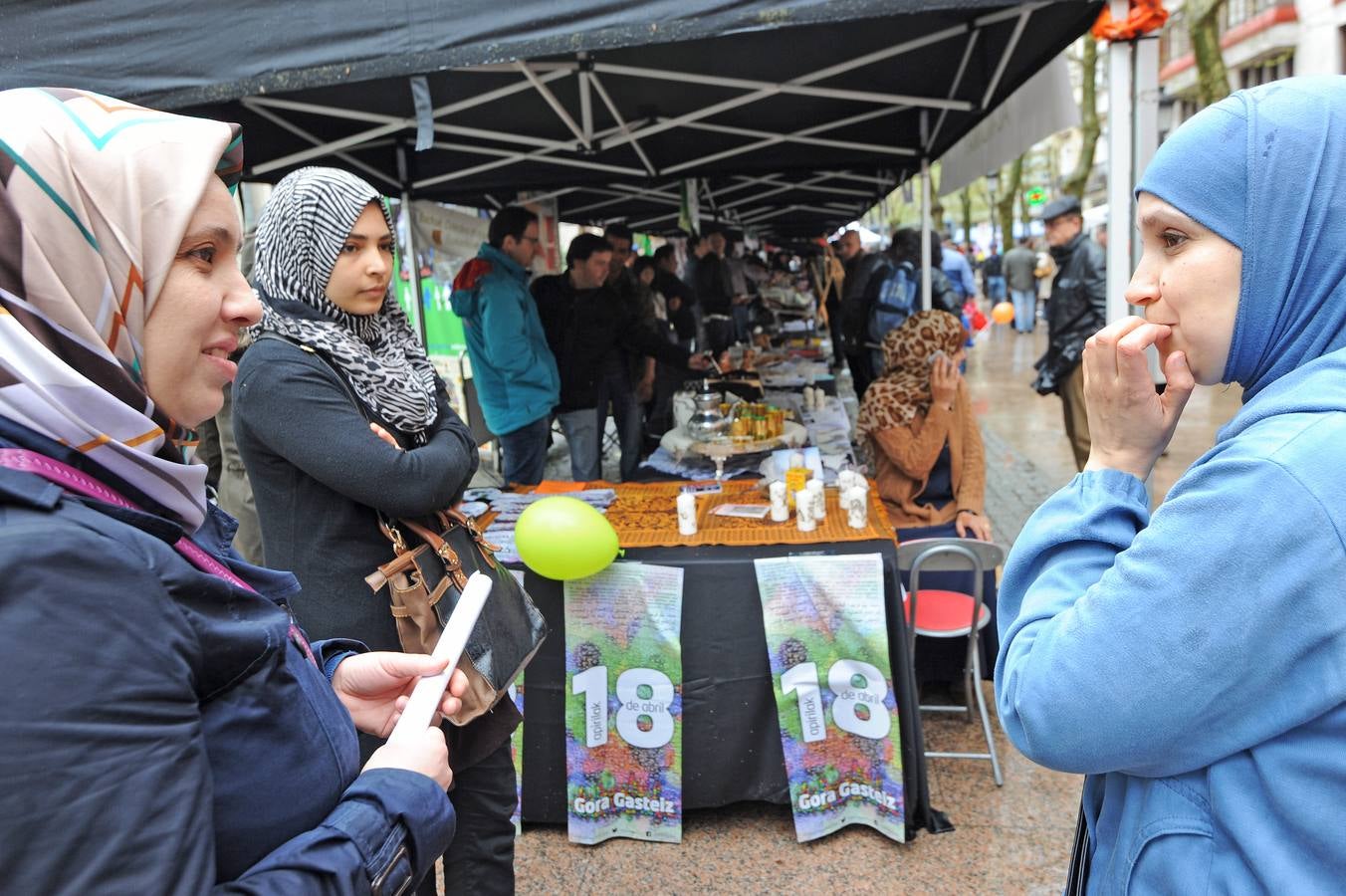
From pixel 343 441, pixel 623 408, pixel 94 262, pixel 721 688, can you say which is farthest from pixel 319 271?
pixel 623 408

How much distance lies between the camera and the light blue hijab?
2.79ft

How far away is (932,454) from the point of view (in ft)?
11.7

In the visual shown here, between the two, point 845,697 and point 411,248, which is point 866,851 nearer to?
point 845,697

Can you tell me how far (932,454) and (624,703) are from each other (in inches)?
64.8

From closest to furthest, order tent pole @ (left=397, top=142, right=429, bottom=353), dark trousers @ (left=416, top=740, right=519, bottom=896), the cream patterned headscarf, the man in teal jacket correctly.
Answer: the cream patterned headscarf < dark trousers @ (left=416, top=740, right=519, bottom=896) < the man in teal jacket < tent pole @ (left=397, top=142, right=429, bottom=353)

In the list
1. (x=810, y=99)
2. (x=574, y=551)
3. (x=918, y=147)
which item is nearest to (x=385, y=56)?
(x=574, y=551)

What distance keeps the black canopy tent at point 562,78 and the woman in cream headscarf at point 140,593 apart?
5.61ft

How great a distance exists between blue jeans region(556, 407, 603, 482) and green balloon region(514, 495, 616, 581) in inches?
138

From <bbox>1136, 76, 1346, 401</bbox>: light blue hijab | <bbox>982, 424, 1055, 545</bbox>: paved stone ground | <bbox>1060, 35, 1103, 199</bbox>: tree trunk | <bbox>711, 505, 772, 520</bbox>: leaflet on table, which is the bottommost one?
<bbox>982, 424, 1055, 545</bbox>: paved stone ground

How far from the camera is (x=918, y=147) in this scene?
6.16 m

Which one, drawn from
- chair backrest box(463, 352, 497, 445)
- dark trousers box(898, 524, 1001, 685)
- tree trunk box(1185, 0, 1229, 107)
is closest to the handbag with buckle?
dark trousers box(898, 524, 1001, 685)

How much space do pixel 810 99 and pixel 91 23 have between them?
12.2 ft

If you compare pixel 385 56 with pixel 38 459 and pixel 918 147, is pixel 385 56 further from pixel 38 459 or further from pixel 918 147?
pixel 918 147

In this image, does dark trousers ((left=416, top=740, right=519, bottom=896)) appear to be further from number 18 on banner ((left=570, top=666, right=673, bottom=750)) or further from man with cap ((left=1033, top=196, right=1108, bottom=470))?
man with cap ((left=1033, top=196, right=1108, bottom=470))
